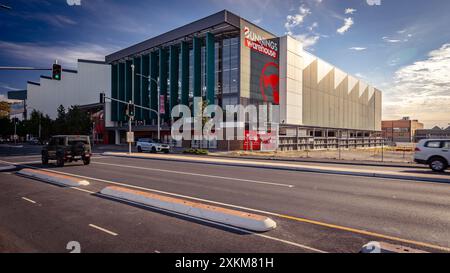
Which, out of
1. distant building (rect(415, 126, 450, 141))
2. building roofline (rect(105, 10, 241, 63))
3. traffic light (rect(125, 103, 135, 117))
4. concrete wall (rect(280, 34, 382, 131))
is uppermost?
building roofline (rect(105, 10, 241, 63))

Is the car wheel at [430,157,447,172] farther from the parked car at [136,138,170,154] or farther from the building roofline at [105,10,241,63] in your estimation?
the building roofline at [105,10,241,63]

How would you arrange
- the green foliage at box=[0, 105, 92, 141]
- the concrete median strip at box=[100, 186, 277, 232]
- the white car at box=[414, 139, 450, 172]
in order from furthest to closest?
the green foliage at box=[0, 105, 92, 141]
the white car at box=[414, 139, 450, 172]
the concrete median strip at box=[100, 186, 277, 232]

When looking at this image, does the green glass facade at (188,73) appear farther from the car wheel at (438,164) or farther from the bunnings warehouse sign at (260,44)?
the car wheel at (438,164)

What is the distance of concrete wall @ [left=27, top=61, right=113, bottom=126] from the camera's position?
213 ft

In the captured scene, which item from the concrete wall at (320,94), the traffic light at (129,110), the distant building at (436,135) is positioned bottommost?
the distant building at (436,135)

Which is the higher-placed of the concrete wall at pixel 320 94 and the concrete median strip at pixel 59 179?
the concrete wall at pixel 320 94

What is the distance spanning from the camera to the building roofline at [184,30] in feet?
126

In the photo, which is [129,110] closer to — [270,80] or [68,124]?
[270,80]

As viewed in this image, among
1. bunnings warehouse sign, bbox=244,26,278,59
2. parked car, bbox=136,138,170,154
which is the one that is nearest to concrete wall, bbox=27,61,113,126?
parked car, bbox=136,138,170,154

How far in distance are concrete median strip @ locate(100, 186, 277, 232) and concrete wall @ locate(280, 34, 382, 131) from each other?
1483 inches

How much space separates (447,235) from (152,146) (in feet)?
98.4

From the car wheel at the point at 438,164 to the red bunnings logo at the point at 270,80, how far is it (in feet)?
99.8

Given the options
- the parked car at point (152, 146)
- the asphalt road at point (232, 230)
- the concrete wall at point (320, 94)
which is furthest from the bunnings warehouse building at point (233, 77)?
the asphalt road at point (232, 230)

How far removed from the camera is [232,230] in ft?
17.1
